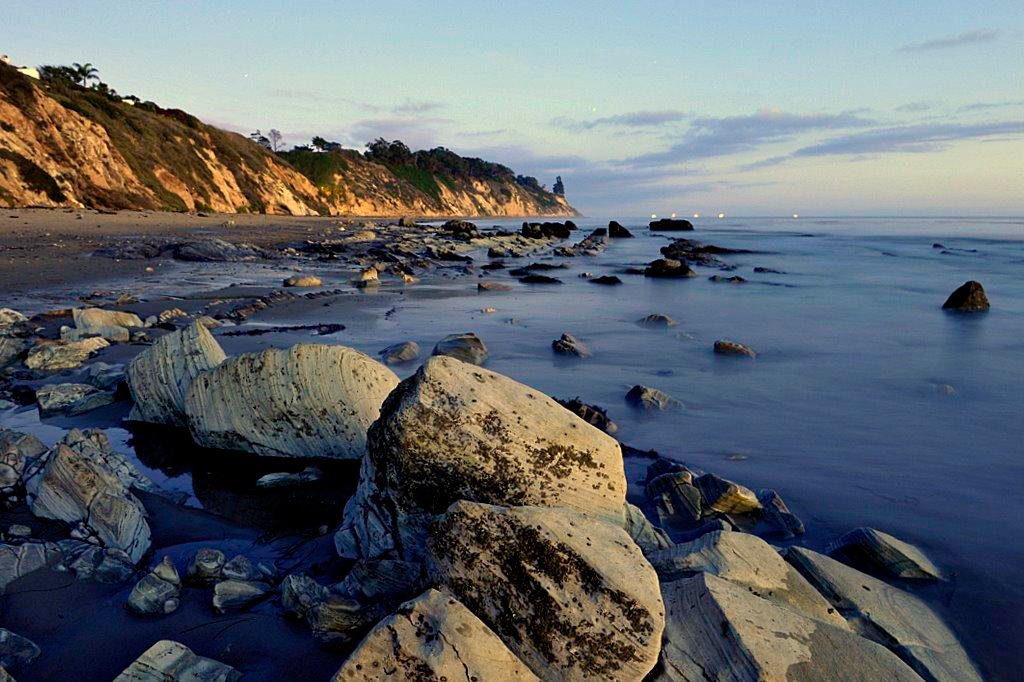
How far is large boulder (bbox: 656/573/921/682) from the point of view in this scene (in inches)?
85.1

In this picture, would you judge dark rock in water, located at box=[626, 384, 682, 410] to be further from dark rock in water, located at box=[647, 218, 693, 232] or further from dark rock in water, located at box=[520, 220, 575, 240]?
dark rock in water, located at box=[647, 218, 693, 232]

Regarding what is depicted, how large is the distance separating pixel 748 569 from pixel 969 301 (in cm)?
1446

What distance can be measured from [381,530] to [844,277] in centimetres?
2298

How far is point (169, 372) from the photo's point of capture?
16.4ft

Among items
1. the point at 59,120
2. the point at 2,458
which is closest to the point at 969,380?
the point at 2,458

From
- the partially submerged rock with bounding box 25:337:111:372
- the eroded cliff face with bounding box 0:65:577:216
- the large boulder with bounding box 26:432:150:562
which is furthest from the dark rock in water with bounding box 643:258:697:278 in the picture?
the eroded cliff face with bounding box 0:65:577:216

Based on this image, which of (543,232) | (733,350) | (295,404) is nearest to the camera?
(295,404)

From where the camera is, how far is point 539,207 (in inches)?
7200

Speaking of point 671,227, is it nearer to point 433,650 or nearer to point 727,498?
point 727,498

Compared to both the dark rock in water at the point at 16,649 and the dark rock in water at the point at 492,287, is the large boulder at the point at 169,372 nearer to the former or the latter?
the dark rock in water at the point at 16,649

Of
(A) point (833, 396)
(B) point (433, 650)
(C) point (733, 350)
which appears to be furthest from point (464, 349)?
(B) point (433, 650)

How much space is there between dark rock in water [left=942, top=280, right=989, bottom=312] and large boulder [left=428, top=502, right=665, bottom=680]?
49.1 ft

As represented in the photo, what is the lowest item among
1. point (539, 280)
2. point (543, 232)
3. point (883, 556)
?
point (883, 556)

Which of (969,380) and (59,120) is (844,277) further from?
(59,120)
